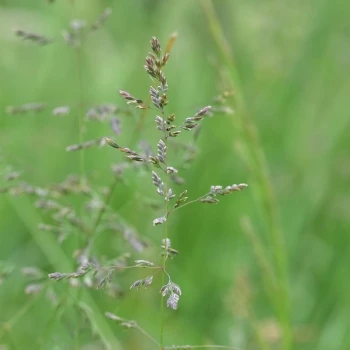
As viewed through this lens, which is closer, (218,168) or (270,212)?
(270,212)

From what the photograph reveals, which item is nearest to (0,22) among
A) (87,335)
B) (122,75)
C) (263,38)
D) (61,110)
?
(122,75)

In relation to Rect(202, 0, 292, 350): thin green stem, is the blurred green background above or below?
below

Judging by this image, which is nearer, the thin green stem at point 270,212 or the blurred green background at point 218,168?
the thin green stem at point 270,212

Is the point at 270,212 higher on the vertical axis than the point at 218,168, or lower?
higher

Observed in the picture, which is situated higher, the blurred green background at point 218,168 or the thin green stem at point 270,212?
the thin green stem at point 270,212

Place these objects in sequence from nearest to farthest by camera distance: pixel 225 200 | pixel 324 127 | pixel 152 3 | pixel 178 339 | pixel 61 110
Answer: pixel 61 110 → pixel 178 339 → pixel 225 200 → pixel 324 127 → pixel 152 3

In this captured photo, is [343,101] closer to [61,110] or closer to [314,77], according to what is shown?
[314,77]

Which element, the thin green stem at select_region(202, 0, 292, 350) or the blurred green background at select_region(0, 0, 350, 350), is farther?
the blurred green background at select_region(0, 0, 350, 350)

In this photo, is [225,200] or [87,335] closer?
[87,335]
